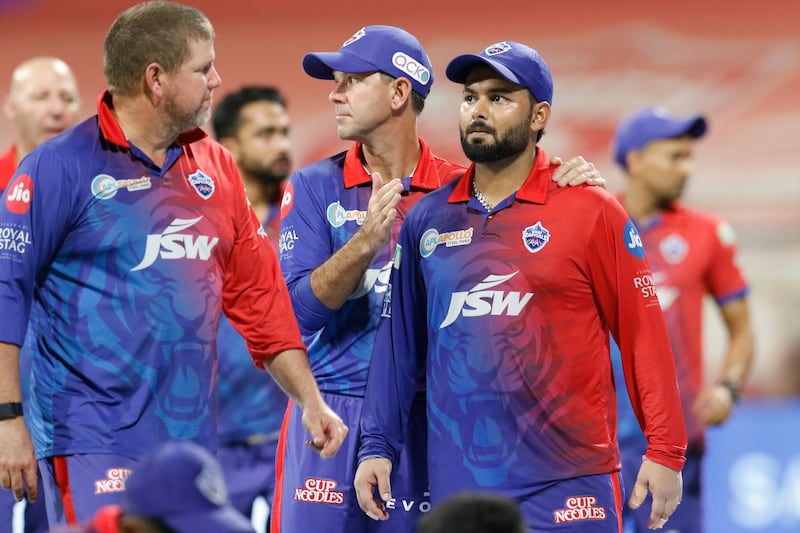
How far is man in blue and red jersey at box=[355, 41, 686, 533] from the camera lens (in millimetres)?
4656

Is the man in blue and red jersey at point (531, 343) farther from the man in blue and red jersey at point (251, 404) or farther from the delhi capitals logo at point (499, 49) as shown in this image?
the man in blue and red jersey at point (251, 404)

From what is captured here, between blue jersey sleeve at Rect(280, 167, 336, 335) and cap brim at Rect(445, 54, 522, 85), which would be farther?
blue jersey sleeve at Rect(280, 167, 336, 335)

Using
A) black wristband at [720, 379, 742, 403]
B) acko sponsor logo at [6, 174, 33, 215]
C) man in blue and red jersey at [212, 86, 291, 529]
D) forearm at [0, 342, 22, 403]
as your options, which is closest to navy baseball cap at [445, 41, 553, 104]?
acko sponsor logo at [6, 174, 33, 215]

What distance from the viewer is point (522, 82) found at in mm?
Answer: 4816

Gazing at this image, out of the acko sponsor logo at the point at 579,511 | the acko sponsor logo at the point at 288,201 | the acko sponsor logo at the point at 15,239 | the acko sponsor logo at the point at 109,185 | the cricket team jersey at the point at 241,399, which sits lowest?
the acko sponsor logo at the point at 579,511

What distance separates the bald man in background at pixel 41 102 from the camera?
7.28 meters

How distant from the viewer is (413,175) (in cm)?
538

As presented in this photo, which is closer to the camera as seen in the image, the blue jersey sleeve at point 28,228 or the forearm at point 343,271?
the blue jersey sleeve at point 28,228

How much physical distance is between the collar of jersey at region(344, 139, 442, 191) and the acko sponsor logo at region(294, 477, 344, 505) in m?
1.08

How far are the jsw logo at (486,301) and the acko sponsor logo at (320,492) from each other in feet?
2.77

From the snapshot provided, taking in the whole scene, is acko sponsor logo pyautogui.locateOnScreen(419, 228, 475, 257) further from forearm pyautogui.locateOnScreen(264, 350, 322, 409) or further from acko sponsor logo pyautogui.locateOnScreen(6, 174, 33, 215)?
acko sponsor logo pyautogui.locateOnScreen(6, 174, 33, 215)

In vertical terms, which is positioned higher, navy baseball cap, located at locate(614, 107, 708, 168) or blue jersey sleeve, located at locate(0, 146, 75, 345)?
navy baseball cap, located at locate(614, 107, 708, 168)

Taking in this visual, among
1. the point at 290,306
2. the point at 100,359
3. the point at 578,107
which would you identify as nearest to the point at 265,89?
the point at 290,306

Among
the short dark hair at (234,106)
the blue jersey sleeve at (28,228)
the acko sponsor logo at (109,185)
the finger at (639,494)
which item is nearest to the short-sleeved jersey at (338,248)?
the acko sponsor logo at (109,185)
